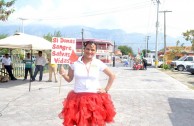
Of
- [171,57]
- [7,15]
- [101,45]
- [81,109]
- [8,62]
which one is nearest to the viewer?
[81,109]

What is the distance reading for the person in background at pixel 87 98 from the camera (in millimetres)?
5055

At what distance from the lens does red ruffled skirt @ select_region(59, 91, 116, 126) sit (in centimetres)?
503

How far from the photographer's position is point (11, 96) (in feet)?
41.2

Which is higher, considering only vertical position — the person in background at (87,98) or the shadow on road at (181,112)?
the person in background at (87,98)

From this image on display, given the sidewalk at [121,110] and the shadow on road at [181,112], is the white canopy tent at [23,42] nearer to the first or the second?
the sidewalk at [121,110]

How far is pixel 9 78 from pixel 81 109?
15851 mm

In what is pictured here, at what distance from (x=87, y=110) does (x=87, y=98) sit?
0.19 m

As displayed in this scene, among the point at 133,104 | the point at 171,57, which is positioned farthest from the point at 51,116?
the point at 171,57

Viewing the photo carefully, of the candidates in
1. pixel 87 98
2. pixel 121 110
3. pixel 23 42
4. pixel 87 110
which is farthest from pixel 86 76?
pixel 23 42

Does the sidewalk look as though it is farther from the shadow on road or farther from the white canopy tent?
the white canopy tent

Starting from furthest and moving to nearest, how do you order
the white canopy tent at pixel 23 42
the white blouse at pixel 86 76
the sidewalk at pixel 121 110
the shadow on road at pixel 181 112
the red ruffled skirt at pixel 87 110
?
the white canopy tent at pixel 23 42
the shadow on road at pixel 181 112
the sidewalk at pixel 121 110
the white blouse at pixel 86 76
the red ruffled skirt at pixel 87 110

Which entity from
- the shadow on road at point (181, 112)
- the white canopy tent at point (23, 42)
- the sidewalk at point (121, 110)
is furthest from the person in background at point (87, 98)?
the white canopy tent at point (23, 42)

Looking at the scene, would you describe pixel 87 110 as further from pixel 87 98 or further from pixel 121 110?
pixel 121 110

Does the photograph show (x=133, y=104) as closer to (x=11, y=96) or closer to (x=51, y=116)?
(x=51, y=116)
